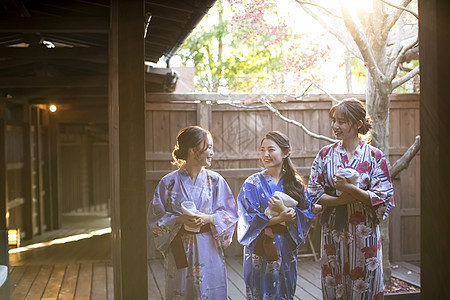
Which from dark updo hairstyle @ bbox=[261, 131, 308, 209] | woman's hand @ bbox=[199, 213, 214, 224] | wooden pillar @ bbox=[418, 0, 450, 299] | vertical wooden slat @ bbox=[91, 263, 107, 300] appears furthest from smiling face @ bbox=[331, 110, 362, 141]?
vertical wooden slat @ bbox=[91, 263, 107, 300]

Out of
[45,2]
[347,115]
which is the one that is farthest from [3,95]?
[347,115]

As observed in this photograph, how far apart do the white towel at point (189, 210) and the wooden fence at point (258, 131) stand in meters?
3.35

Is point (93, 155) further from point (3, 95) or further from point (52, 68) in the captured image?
point (52, 68)

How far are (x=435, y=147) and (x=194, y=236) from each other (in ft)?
5.81

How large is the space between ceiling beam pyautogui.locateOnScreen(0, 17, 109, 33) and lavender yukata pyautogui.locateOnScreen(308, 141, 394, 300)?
2.27 metres

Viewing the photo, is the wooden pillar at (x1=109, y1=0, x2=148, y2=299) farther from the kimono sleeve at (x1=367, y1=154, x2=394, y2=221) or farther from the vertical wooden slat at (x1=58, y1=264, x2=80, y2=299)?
the vertical wooden slat at (x1=58, y1=264, x2=80, y2=299)

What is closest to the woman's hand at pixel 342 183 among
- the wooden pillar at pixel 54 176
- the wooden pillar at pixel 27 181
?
the wooden pillar at pixel 27 181

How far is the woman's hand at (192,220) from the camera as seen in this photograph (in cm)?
318

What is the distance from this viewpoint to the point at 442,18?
1822 millimetres

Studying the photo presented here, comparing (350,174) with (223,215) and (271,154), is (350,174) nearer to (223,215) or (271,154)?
(271,154)

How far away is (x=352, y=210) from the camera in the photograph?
3250 mm

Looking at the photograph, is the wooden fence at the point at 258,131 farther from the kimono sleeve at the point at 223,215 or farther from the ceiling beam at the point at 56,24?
the kimono sleeve at the point at 223,215

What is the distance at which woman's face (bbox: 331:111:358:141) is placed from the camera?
327 cm

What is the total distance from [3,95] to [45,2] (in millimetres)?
3760
